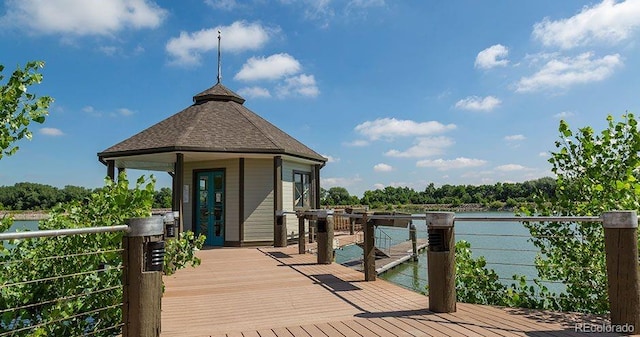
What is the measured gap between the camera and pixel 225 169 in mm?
10859

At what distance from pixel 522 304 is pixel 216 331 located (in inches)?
146

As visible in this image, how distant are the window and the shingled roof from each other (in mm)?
736

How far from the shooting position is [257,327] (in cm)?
349

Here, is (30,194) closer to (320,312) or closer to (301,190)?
(301,190)

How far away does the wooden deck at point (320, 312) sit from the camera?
3.32 meters

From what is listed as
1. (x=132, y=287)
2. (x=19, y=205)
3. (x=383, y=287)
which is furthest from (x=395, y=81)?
(x=19, y=205)

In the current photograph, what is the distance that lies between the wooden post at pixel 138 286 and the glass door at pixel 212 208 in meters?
7.98

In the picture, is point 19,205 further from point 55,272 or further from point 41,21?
point 55,272

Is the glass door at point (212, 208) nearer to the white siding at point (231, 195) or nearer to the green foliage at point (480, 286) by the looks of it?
the white siding at point (231, 195)

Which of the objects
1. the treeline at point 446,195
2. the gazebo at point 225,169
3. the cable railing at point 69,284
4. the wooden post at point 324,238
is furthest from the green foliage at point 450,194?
the cable railing at point 69,284

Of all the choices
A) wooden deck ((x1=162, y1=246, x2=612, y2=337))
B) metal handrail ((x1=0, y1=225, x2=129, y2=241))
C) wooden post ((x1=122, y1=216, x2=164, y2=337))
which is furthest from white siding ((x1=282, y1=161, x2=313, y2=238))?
metal handrail ((x1=0, y1=225, x2=129, y2=241))

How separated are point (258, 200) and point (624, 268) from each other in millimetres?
8623

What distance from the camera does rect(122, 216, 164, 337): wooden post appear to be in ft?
9.37

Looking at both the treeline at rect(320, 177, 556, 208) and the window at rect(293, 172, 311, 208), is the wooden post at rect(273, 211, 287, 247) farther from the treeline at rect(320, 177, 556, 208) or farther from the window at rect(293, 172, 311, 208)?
the treeline at rect(320, 177, 556, 208)
